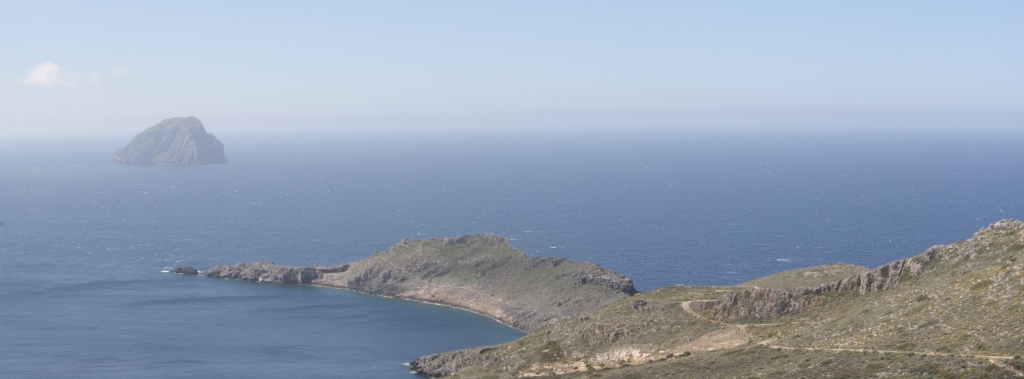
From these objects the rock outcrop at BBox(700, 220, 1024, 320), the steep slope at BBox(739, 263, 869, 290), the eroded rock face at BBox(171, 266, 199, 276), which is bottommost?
the eroded rock face at BBox(171, 266, 199, 276)

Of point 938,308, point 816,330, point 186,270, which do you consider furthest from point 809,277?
point 186,270

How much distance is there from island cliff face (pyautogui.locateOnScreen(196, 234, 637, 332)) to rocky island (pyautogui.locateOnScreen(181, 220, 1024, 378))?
31301 millimetres

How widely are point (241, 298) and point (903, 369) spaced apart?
124403 millimetres

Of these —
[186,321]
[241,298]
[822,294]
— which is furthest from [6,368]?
[822,294]

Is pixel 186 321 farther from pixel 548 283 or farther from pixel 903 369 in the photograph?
pixel 903 369

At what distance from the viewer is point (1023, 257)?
77.4 m

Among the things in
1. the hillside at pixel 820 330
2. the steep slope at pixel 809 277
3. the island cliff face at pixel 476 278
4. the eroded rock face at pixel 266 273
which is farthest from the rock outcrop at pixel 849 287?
the eroded rock face at pixel 266 273

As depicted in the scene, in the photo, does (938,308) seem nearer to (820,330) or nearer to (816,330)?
(820,330)

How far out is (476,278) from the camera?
16262cm

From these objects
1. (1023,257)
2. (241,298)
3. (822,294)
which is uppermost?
(1023,257)

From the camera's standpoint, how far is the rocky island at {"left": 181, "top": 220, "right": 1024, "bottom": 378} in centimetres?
6384

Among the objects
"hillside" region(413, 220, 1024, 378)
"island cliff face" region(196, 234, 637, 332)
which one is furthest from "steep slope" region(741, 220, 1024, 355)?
"island cliff face" region(196, 234, 637, 332)

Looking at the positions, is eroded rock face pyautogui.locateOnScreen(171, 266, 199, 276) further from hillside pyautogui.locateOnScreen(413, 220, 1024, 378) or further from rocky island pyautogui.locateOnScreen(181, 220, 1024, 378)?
hillside pyautogui.locateOnScreen(413, 220, 1024, 378)

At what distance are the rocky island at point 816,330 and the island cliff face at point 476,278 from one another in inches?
1232
